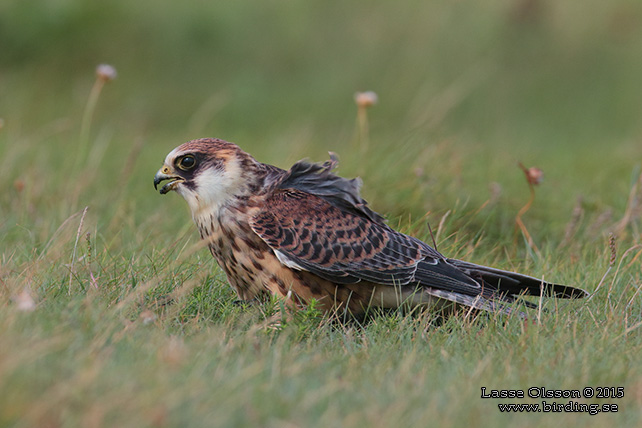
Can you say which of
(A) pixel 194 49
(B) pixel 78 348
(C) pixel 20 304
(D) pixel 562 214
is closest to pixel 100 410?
A: (B) pixel 78 348

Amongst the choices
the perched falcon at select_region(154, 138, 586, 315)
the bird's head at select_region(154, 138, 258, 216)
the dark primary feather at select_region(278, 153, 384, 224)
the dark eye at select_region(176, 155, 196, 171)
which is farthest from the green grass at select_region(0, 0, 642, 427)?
the dark primary feather at select_region(278, 153, 384, 224)

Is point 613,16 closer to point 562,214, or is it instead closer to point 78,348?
point 562,214

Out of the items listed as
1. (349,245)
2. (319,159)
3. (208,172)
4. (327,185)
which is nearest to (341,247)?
(349,245)

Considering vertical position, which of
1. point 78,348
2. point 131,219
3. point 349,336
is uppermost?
point 131,219

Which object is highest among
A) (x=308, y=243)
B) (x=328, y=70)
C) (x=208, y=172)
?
(x=328, y=70)

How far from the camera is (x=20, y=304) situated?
11.3 feet

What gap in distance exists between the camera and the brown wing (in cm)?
437

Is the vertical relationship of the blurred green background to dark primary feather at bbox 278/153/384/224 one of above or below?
above

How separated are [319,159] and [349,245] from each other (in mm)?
3313

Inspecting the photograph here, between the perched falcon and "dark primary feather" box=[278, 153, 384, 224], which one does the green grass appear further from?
"dark primary feather" box=[278, 153, 384, 224]

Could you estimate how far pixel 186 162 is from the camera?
181 inches

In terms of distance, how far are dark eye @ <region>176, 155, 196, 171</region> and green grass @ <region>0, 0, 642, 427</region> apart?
540 mm

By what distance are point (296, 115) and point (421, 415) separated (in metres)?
9.44

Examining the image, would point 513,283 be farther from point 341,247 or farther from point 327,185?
point 327,185
